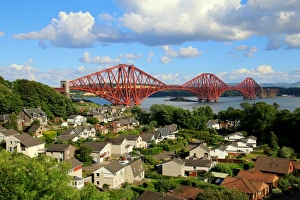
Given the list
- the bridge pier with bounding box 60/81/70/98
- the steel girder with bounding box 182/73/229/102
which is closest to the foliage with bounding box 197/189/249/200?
the bridge pier with bounding box 60/81/70/98

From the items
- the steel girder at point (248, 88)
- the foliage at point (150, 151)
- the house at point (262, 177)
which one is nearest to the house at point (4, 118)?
the foliage at point (150, 151)

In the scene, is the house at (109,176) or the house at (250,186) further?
the house at (109,176)

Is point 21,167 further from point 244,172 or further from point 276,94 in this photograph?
point 276,94

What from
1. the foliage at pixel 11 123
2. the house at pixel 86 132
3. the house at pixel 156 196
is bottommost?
the house at pixel 156 196

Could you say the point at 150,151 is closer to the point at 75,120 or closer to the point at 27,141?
the point at 27,141

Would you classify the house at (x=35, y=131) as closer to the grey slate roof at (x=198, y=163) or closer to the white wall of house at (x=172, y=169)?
the white wall of house at (x=172, y=169)

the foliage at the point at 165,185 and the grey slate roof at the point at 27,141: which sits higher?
the grey slate roof at the point at 27,141

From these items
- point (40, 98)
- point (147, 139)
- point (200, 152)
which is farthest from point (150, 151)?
point (40, 98)
